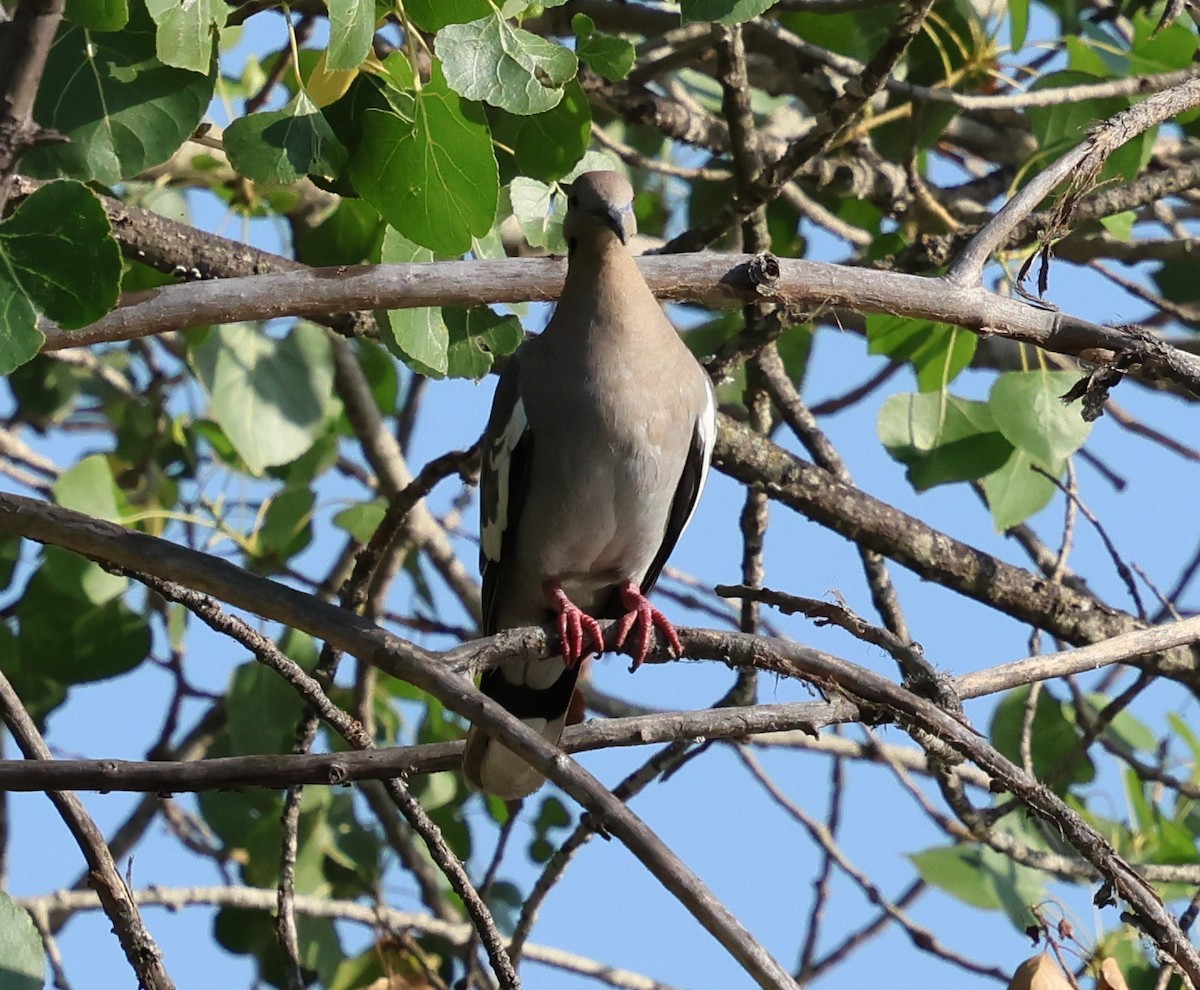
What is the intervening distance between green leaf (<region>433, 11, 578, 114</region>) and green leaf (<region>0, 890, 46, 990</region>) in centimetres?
137

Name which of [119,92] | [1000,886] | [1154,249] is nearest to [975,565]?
[1000,886]

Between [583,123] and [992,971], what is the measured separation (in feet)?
7.74

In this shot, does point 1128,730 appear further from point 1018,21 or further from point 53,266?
point 53,266

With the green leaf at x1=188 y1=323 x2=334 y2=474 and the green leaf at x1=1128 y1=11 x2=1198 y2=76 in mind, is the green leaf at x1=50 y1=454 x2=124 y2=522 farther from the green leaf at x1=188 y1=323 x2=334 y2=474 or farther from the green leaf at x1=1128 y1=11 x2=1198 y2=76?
the green leaf at x1=1128 y1=11 x2=1198 y2=76

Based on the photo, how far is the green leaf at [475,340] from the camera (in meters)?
2.96

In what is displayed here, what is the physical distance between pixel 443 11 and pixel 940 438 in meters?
1.85

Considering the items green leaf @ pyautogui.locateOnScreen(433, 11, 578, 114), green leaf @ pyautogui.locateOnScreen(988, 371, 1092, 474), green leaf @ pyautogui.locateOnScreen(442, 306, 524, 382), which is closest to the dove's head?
green leaf @ pyautogui.locateOnScreen(442, 306, 524, 382)

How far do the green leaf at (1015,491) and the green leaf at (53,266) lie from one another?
7.61 feet

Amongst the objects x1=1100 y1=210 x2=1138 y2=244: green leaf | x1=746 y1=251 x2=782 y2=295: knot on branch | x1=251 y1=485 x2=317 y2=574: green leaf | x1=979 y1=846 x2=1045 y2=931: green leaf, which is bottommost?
x1=979 y1=846 x2=1045 y2=931: green leaf

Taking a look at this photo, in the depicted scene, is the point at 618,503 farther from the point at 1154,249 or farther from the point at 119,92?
the point at 1154,249

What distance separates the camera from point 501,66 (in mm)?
2414

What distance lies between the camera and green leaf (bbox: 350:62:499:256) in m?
2.56

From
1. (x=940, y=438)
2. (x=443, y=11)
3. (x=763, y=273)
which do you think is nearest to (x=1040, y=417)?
(x=940, y=438)

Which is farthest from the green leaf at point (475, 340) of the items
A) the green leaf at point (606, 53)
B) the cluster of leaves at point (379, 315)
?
the green leaf at point (606, 53)
